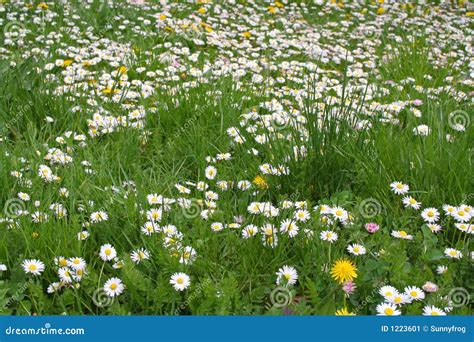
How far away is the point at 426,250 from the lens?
271cm

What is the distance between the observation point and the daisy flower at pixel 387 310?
2352 mm

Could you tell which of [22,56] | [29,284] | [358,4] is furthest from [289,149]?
[358,4]

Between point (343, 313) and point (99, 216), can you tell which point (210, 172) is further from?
point (343, 313)

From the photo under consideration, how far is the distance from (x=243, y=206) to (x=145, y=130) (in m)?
1.12

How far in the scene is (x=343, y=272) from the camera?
254 cm

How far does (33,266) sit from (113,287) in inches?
13.9

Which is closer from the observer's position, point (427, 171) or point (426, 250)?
point (426, 250)

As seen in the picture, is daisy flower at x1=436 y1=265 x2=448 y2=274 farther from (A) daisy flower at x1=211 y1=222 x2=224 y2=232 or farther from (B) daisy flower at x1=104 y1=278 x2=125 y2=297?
(B) daisy flower at x1=104 y1=278 x2=125 y2=297

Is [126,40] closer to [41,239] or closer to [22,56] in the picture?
[22,56]

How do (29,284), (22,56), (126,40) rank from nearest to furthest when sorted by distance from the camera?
1. (29,284)
2. (22,56)
3. (126,40)
